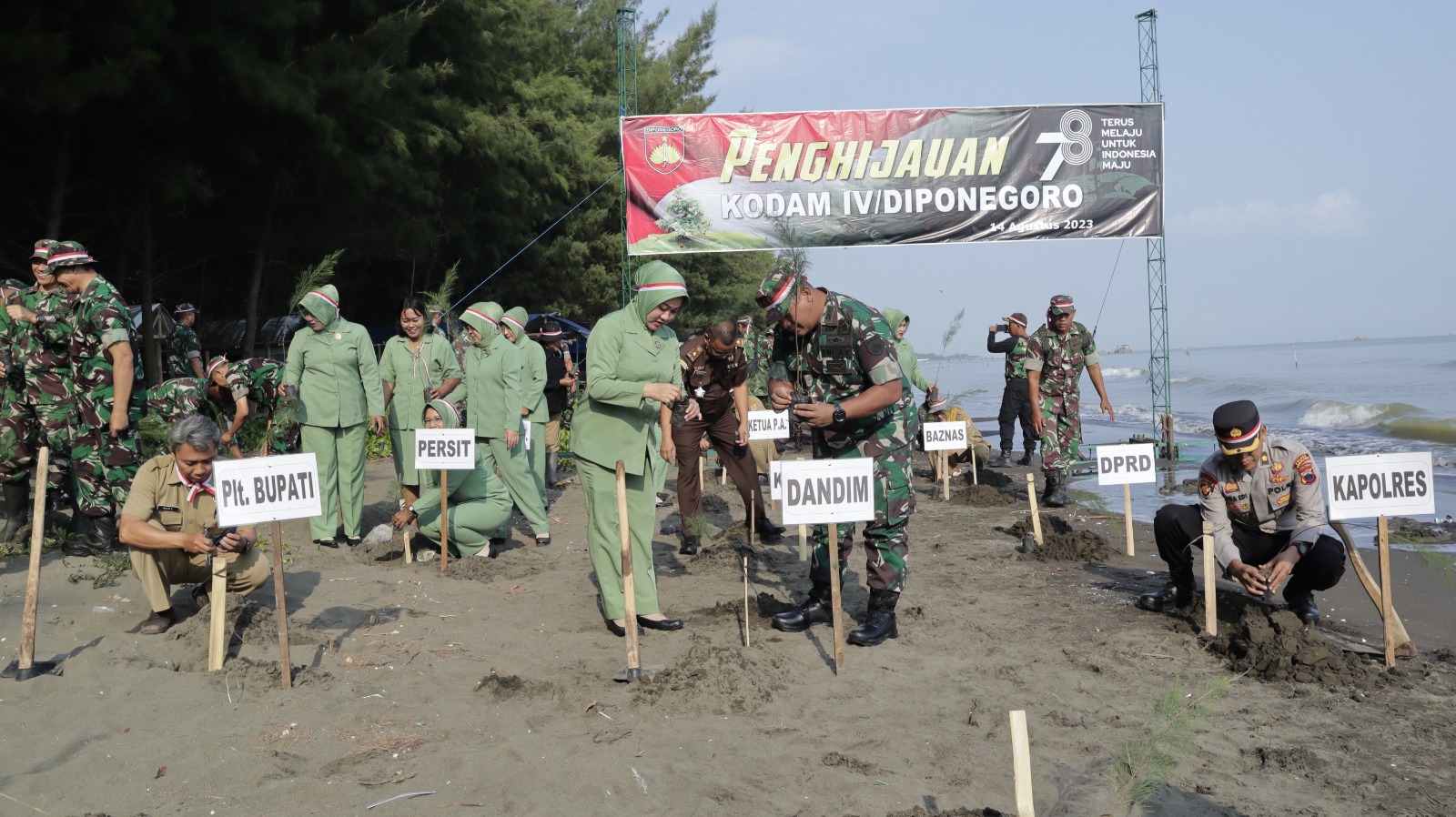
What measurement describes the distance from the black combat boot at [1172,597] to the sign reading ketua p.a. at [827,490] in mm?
2269

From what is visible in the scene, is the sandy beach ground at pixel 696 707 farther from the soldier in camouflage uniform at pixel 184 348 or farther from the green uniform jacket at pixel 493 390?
the soldier in camouflage uniform at pixel 184 348

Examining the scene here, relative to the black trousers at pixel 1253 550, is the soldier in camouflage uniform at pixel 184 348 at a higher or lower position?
higher

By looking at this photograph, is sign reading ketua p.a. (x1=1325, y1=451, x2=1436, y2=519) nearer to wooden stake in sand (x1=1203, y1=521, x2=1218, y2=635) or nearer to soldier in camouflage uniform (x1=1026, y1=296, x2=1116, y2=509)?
wooden stake in sand (x1=1203, y1=521, x2=1218, y2=635)

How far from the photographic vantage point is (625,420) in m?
6.00

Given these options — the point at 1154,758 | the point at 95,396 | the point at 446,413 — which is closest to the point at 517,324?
the point at 446,413

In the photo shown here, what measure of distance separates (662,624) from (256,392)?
12.4 ft

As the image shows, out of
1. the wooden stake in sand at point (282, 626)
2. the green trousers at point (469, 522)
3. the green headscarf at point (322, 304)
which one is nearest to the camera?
the wooden stake in sand at point (282, 626)

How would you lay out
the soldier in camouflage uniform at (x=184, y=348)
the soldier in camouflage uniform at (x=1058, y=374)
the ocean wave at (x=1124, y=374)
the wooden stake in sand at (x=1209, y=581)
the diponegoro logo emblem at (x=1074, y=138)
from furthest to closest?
the ocean wave at (x=1124, y=374) → the diponegoro logo emblem at (x=1074, y=138) → the soldier in camouflage uniform at (x=184, y=348) → the soldier in camouflage uniform at (x=1058, y=374) → the wooden stake in sand at (x=1209, y=581)

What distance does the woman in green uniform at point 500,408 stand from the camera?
29.6 ft

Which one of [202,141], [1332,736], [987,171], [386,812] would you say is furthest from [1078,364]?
[202,141]

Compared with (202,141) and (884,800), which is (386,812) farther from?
(202,141)

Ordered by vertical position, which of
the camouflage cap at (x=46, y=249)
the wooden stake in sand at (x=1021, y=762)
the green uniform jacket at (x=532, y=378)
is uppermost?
the camouflage cap at (x=46, y=249)

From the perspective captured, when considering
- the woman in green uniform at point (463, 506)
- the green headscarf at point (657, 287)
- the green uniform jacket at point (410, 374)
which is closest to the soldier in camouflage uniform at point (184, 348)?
the green uniform jacket at point (410, 374)

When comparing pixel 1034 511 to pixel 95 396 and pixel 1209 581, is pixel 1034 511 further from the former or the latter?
pixel 95 396
